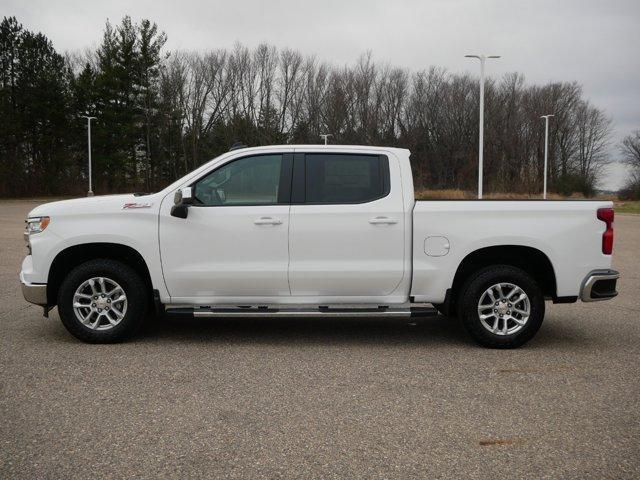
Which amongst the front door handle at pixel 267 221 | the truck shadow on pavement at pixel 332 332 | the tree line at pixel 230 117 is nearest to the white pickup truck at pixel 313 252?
the front door handle at pixel 267 221

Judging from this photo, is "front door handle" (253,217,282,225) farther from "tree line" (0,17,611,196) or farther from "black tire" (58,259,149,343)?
"tree line" (0,17,611,196)

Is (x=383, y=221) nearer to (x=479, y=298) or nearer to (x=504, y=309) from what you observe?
(x=479, y=298)

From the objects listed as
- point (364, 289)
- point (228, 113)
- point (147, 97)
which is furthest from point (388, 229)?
point (228, 113)

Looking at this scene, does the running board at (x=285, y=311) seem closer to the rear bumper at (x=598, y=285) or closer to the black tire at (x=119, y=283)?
the black tire at (x=119, y=283)

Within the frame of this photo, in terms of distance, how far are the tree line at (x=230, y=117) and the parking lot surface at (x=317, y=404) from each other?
180 feet

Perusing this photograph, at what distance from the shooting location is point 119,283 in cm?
617

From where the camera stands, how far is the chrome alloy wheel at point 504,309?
6.10 m

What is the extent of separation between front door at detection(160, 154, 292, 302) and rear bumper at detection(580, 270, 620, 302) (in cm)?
288

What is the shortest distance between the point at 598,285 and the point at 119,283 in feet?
15.3

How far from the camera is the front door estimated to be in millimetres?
6074

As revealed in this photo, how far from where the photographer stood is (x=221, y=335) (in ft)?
22.2

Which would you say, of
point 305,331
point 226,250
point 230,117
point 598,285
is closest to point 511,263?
point 598,285

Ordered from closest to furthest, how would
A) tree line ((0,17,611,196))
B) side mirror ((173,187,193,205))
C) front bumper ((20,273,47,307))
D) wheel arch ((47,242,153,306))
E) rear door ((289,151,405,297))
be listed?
side mirror ((173,187,193,205))
rear door ((289,151,405,297))
front bumper ((20,273,47,307))
wheel arch ((47,242,153,306))
tree line ((0,17,611,196))

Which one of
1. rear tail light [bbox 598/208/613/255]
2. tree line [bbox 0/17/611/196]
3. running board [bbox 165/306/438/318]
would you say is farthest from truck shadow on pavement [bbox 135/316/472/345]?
tree line [bbox 0/17/611/196]
